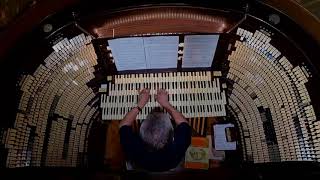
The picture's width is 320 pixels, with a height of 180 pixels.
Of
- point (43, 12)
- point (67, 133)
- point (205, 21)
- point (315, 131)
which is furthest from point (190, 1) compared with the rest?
point (67, 133)

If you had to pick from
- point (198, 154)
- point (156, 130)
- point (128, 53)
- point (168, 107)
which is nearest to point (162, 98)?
point (168, 107)

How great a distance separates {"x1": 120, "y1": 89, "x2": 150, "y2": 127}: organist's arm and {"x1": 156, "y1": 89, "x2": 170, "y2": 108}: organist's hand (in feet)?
0.20

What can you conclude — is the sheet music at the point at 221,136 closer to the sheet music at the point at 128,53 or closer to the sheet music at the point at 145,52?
the sheet music at the point at 145,52

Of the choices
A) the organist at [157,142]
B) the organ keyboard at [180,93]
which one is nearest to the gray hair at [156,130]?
the organist at [157,142]

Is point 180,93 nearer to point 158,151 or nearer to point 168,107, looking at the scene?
point 168,107

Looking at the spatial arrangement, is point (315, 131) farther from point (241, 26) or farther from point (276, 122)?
point (241, 26)

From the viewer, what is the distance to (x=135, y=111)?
1.96 meters

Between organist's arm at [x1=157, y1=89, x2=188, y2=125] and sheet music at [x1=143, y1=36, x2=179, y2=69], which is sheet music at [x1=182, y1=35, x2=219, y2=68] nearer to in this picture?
sheet music at [x1=143, y1=36, x2=179, y2=69]

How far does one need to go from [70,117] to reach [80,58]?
361mm

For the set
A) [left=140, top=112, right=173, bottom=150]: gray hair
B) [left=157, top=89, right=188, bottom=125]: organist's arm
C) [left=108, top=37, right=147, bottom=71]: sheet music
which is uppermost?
[left=108, top=37, right=147, bottom=71]: sheet music

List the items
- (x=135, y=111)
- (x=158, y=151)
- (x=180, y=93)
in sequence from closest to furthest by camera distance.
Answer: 1. (x=158, y=151)
2. (x=135, y=111)
3. (x=180, y=93)

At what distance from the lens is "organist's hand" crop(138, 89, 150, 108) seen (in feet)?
6.63

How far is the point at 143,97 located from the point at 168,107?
0.16m

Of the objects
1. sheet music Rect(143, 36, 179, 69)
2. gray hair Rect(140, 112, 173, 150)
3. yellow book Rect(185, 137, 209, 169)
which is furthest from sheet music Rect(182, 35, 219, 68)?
yellow book Rect(185, 137, 209, 169)
